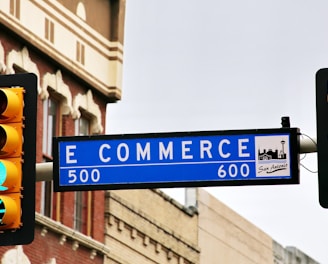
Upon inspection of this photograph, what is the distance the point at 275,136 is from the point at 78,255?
1887 cm

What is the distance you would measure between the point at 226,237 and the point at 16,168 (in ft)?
93.4

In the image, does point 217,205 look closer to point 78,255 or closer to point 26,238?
point 78,255

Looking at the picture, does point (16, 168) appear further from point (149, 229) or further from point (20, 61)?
point (149, 229)

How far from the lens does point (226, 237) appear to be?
135 ft

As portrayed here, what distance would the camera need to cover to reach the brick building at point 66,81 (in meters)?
30.1

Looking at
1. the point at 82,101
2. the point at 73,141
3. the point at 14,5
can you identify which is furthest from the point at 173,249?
the point at 73,141

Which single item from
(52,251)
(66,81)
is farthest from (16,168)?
(66,81)

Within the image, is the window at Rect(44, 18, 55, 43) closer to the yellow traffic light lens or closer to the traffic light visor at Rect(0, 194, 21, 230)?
the yellow traffic light lens

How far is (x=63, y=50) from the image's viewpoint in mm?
32250

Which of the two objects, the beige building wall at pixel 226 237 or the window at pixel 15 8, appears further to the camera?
the beige building wall at pixel 226 237

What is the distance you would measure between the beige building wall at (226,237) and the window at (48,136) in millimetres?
7326

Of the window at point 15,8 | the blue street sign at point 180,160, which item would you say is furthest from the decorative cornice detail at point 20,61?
the blue street sign at point 180,160

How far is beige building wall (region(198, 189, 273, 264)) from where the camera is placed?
129 ft

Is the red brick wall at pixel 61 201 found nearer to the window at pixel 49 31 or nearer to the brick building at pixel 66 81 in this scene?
the brick building at pixel 66 81
